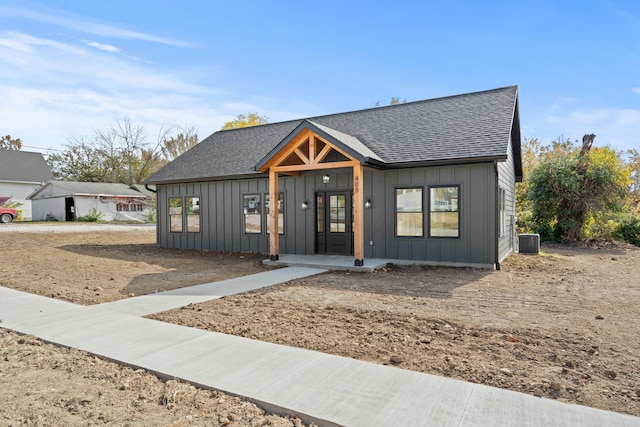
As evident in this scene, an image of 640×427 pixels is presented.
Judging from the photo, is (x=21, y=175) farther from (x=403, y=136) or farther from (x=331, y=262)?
(x=403, y=136)

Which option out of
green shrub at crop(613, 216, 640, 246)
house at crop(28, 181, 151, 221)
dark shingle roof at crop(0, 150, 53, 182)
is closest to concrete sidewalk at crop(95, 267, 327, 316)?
green shrub at crop(613, 216, 640, 246)

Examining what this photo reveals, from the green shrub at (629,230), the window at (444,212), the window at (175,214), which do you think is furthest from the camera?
the green shrub at (629,230)

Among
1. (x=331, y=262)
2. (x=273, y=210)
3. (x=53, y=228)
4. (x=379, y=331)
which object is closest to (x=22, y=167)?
(x=53, y=228)

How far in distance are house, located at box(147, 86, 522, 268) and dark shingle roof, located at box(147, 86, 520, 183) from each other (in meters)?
0.04

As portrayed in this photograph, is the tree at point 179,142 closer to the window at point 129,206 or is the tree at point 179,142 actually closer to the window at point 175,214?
the window at point 129,206

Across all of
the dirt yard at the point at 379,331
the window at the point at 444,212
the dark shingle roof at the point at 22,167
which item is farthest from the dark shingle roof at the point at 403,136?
the dark shingle roof at the point at 22,167

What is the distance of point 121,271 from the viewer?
970 centimetres

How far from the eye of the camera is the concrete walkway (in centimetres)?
276

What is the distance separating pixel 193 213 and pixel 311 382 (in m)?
12.3

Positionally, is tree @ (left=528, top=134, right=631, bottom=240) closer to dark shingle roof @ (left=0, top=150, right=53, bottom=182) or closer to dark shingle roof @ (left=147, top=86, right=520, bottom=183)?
dark shingle roof @ (left=147, top=86, right=520, bottom=183)

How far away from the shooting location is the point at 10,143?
4978 cm

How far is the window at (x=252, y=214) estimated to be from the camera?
13.0 meters

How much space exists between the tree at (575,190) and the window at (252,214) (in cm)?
1162

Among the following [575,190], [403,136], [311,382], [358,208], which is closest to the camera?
[311,382]
